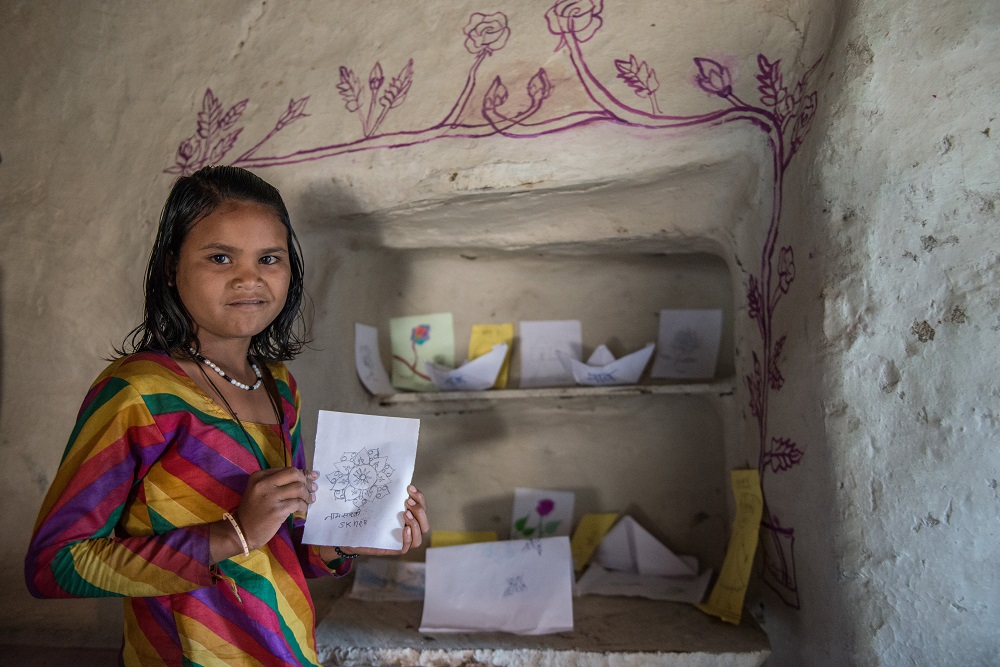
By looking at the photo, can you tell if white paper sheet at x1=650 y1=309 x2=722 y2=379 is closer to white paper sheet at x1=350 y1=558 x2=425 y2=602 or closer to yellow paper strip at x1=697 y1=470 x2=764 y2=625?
yellow paper strip at x1=697 y1=470 x2=764 y2=625

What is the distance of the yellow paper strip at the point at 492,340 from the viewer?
188cm

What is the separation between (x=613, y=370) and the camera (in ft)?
5.70

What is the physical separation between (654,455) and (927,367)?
2.80 feet

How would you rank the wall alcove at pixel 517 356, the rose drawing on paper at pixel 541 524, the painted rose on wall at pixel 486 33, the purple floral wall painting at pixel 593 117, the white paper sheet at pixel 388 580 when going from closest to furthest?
the purple floral wall painting at pixel 593 117 → the painted rose on wall at pixel 486 33 → the wall alcove at pixel 517 356 → the white paper sheet at pixel 388 580 → the rose drawing on paper at pixel 541 524

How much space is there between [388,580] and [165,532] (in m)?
1.00

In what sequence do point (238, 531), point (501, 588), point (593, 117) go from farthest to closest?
point (501, 588) → point (593, 117) → point (238, 531)

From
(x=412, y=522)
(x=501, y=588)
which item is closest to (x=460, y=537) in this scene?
(x=501, y=588)

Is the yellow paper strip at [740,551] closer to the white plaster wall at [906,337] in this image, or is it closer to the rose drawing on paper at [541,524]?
the white plaster wall at [906,337]

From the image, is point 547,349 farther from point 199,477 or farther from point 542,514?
point 199,477

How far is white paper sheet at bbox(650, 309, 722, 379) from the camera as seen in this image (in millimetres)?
1777

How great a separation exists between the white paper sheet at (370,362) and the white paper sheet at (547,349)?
37cm

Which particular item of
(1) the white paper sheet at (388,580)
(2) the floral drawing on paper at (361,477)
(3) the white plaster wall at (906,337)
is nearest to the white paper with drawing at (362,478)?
(2) the floral drawing on paper at (361,477)

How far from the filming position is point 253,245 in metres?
0.97

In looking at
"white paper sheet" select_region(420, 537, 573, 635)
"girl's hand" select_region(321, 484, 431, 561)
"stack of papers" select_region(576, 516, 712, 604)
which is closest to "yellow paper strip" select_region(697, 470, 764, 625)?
"stack of papers" select_region(576, 516, 712, 604)
